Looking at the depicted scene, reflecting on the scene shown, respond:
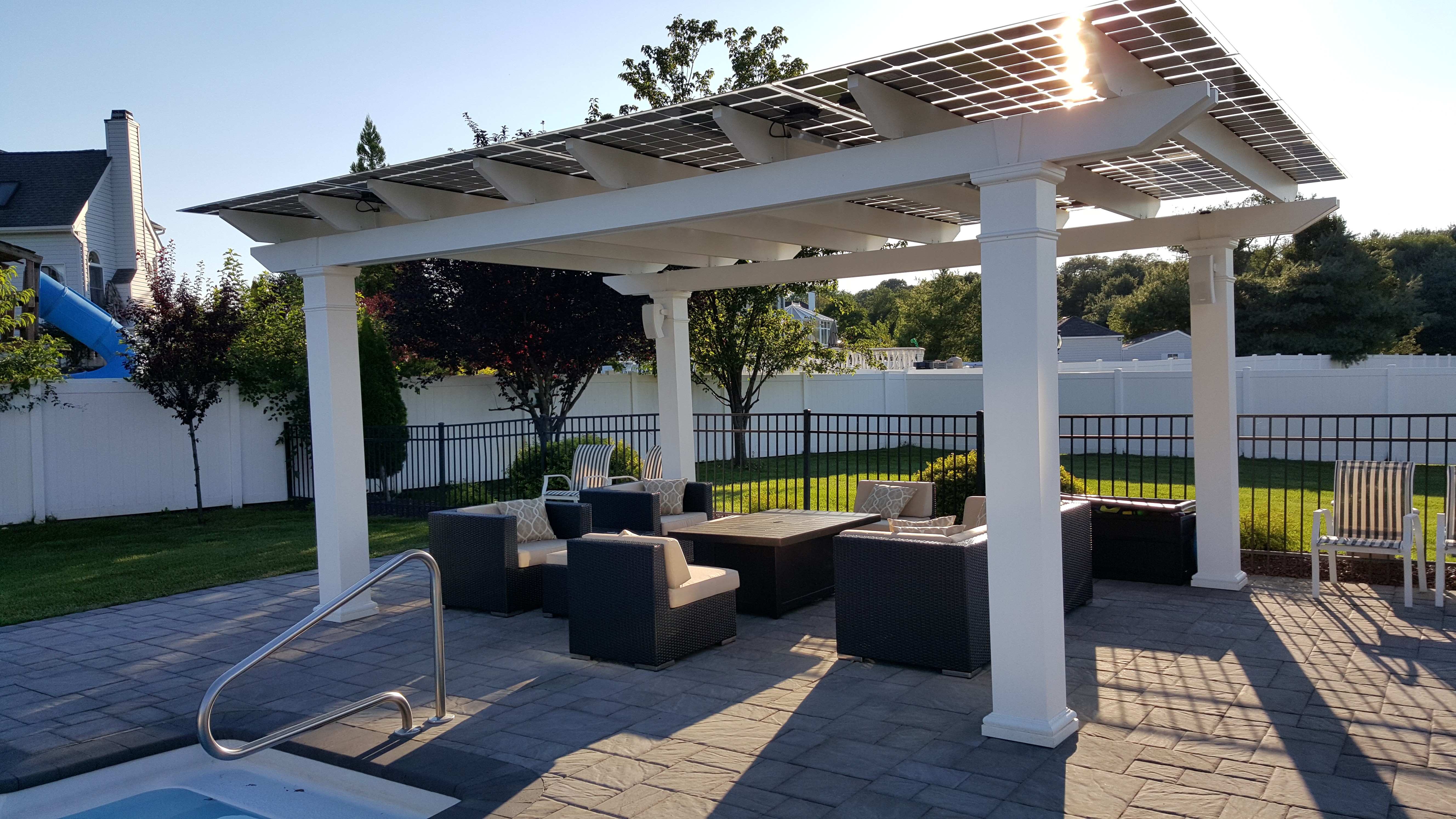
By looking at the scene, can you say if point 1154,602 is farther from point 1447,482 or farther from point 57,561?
point 57,561

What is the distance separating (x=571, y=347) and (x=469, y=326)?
1492 mm

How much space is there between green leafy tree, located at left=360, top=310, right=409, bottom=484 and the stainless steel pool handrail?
878 cm

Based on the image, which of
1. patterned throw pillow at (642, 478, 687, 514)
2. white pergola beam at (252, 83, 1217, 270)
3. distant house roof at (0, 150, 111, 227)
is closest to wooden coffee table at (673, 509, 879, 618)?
patterned throw pillow at (642, 478, 687, 514)

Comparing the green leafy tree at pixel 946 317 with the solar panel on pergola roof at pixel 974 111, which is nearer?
the solar panel on pergola roof at pixel 974 111

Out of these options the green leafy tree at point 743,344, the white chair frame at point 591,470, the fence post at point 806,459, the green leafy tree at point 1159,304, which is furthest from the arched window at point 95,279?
the green leafy tree at point 1159,304

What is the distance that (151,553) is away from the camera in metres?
10.6

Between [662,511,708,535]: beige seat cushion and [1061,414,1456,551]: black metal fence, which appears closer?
[662,511,708,535]: beige seat cushion

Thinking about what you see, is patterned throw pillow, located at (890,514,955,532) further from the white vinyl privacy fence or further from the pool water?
the white vinyl privacy fence

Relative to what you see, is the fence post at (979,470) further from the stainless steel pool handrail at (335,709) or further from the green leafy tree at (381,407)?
the green leafy tree at (381,407)

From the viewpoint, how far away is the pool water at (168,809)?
4262 mm

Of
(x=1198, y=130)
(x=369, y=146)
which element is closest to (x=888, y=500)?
(x=1198, y=130)

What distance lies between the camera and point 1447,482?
6.71 metres

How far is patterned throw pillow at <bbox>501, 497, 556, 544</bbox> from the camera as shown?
300 inches

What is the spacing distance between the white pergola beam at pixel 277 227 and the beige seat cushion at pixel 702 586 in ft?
12.9
